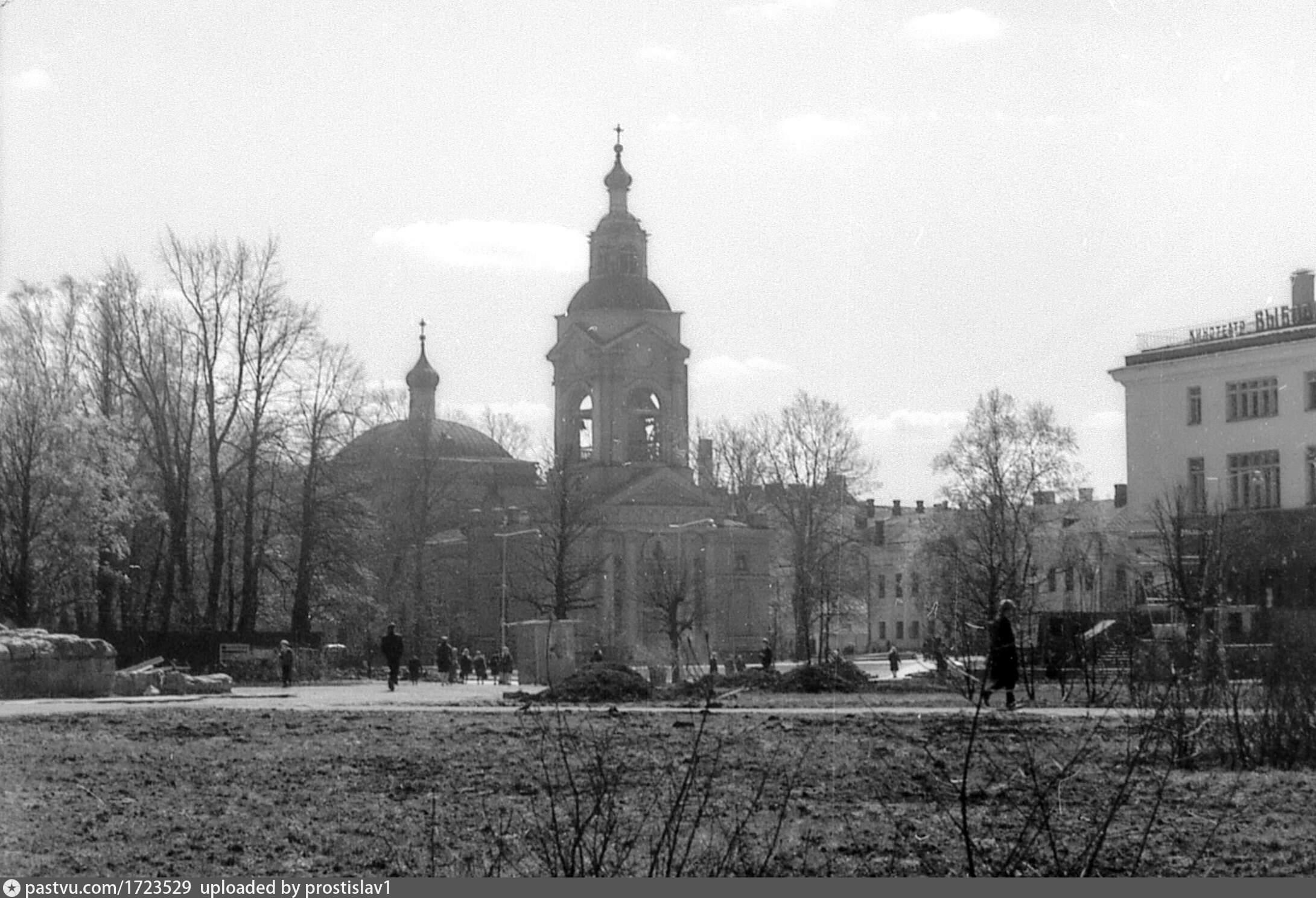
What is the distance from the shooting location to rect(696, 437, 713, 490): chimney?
328 ft

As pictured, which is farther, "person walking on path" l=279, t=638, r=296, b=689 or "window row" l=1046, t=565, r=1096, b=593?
"window row" l=1046, t=565, r=1096, b=593

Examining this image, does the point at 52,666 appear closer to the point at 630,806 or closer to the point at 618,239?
the point at 630,806

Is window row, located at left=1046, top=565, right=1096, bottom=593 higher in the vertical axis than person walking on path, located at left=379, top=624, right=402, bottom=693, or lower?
higher

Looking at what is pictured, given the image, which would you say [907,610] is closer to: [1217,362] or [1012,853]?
[1217,362]

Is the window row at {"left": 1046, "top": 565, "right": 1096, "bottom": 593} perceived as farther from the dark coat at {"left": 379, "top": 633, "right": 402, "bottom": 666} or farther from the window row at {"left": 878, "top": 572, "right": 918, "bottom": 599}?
the window row at {"left": 878, "top": 572, "right": 918, "bottom": 599}

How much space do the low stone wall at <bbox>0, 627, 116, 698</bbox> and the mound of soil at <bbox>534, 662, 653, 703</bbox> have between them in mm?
8001

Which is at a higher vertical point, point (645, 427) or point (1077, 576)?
point (645, 427)

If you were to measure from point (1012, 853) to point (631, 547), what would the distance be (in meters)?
85.7

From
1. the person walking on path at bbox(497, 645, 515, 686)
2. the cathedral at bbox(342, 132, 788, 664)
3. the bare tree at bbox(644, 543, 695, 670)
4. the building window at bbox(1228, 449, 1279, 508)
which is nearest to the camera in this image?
the building window at bbox(1228, 449, 1279, 508)

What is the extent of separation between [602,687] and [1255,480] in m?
24.5

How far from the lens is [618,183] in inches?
3789

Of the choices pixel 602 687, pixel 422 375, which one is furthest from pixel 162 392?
pixel 422 375

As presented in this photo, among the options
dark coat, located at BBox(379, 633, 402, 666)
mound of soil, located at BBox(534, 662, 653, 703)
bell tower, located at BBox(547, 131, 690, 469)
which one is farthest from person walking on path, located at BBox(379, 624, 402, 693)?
bell tower, located at BBox(547, 131, 690, 469)

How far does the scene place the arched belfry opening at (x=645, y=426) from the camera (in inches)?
3755
